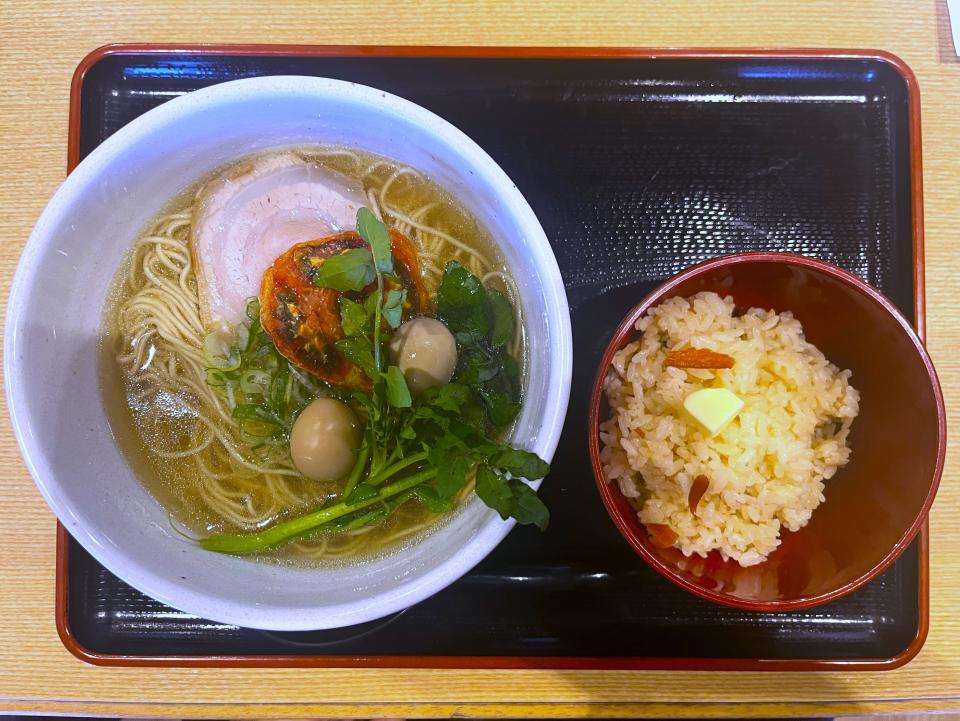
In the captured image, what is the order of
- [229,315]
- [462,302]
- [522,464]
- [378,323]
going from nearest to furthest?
[522,464] → [378,323] → [462,302] → [229,315]

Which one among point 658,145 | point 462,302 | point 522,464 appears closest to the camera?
point 522,464

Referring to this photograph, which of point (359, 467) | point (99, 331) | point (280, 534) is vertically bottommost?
point (280, 534)

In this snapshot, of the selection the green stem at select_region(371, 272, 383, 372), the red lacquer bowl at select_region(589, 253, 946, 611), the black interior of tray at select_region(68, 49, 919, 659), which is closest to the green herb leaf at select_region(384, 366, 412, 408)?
the green stem at select_region(371, 272, 383, 372)

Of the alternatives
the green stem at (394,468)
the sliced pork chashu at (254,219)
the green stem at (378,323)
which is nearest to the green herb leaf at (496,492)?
the green stem at (394,468)

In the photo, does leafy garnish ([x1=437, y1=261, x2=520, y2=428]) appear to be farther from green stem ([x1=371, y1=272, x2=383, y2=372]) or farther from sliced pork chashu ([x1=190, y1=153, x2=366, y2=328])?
sliced pork chashu ([x1=190, y1=153, x2=366, y2=328])

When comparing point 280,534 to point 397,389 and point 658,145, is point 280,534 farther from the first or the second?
point 658,145

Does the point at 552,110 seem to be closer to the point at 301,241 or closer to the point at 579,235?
the point at 579,235

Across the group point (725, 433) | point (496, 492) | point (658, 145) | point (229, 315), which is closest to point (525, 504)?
point (496, 492)
